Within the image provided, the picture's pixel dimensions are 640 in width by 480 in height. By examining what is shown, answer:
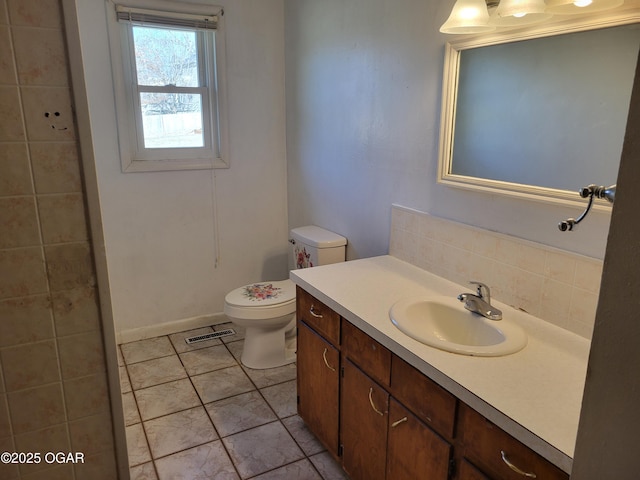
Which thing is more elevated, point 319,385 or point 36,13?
point 36,13

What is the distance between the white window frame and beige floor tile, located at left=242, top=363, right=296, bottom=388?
1410mm

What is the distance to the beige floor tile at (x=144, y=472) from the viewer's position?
2053mm

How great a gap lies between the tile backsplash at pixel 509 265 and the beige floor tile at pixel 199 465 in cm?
126

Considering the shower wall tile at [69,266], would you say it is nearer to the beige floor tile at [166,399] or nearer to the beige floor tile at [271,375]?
the beige floor tile at [166,399]

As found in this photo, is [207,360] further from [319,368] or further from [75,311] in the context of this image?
[75,311]

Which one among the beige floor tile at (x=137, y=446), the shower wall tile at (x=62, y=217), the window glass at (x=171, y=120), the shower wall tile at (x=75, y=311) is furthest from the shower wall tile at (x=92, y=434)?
the window glass at (x=171, y=120)

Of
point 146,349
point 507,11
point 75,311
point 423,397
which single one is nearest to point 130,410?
point 146,349

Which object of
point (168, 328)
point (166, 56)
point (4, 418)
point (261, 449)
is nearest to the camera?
point (4, 418)

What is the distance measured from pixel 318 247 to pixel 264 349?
0.72 meters

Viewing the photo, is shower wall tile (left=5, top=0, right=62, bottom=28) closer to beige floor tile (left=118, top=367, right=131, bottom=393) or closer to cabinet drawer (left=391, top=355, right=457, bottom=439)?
cabinet drawer (left=391, top=355, right=457, bottom=439)

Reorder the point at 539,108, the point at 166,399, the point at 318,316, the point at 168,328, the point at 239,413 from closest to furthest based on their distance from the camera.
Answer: the point at 539,108 → the point at 318,316 → the point at 239,413 → the point at 166,399 → the point at 168,328

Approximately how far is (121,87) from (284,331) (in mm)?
1805

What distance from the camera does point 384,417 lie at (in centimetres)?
166

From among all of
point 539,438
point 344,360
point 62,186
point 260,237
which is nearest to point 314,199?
point 260,237
